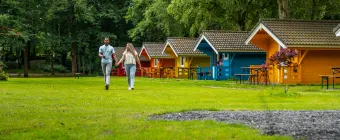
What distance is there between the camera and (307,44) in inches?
1172

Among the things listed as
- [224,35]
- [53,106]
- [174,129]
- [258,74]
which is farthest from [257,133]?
[224,35]

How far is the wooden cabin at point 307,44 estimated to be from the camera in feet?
98.3

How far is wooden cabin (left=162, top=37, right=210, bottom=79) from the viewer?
50.7 metres

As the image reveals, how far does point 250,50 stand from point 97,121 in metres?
31.3

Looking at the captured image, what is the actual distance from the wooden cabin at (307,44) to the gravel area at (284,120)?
1866cm

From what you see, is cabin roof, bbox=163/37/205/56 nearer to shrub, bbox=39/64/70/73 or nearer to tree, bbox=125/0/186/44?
tree, bbox=125/0/186/44

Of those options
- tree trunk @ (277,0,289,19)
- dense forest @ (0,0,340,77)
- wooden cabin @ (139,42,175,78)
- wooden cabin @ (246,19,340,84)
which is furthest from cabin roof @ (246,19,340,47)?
wooden cabin @ (139,42,175,78)

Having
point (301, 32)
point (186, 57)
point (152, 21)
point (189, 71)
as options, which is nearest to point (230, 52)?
point (189, 71)

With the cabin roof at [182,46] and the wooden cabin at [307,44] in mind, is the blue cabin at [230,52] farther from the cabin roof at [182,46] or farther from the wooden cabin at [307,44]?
the wooden cabin at [307,44]

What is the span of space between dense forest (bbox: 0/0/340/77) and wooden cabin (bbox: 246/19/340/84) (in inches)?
271

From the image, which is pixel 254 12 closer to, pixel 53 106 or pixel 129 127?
pixel 53 106

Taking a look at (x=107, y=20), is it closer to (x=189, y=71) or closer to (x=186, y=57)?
(x=186, y=57)

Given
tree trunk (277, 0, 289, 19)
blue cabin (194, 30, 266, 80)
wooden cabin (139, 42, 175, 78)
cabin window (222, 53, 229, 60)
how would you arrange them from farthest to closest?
wooden cabin (139, 42, 175, 78)
cabin window (222, 53, 229, 60)
blue cabin (194, 30, 266, 80)
tree trunk (277, 0, 289, 19)

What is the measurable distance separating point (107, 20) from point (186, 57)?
997 inches
